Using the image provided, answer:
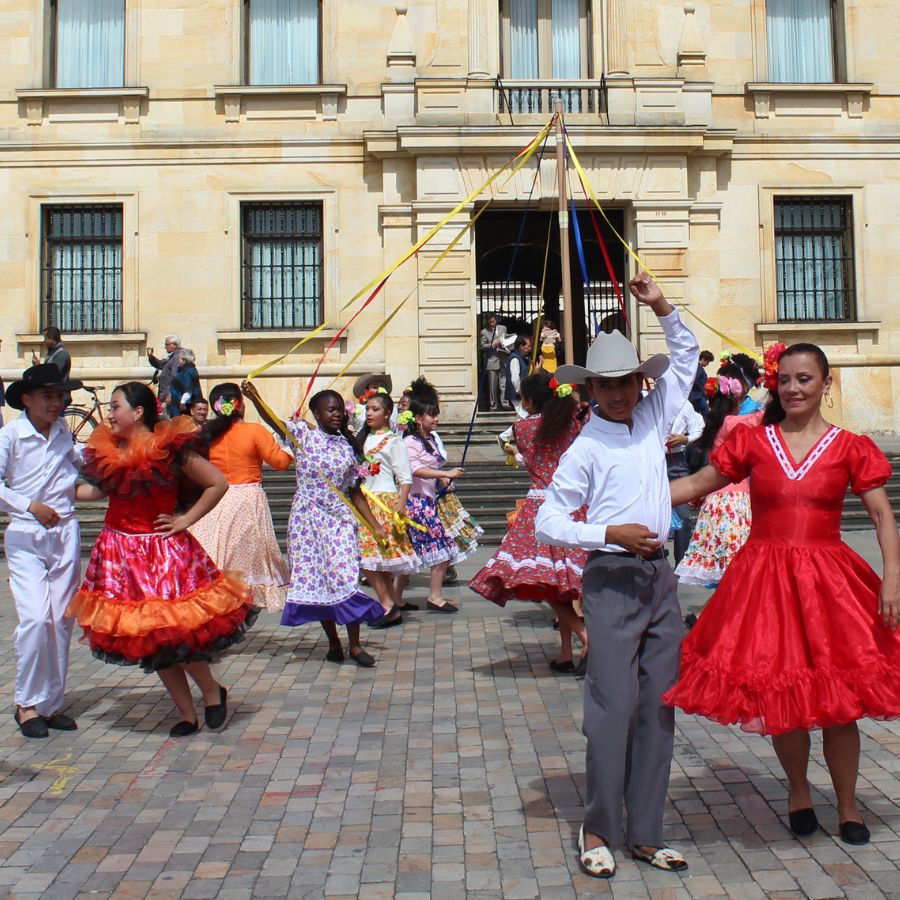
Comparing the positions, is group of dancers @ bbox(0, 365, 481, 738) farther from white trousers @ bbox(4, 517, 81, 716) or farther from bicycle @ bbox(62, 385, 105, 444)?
bicycle @ bbox(62, 385, 105, 444)

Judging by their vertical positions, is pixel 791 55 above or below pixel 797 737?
above

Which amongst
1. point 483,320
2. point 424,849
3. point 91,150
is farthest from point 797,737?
point 483,320

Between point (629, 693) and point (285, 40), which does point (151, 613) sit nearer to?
point (629, 693)

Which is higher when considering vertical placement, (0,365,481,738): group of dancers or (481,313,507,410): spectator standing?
(481,313,507,410): spectator standing

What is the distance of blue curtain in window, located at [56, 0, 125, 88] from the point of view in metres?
19.4

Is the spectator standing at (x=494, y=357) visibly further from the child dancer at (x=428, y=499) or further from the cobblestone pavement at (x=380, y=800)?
the cobblestone pavement at (x=380, y=800)

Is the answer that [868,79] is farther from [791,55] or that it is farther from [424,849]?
[424,849]

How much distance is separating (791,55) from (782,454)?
690 inches

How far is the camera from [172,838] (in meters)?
4.47

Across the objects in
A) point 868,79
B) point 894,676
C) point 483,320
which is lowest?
point 894,676

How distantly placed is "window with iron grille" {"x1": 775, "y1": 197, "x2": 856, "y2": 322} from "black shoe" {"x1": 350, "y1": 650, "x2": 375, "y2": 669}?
1375 cm

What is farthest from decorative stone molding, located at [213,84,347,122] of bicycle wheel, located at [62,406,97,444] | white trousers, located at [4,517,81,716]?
white trousers, located at [4,517,81,716]

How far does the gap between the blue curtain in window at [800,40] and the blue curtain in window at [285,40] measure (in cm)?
791

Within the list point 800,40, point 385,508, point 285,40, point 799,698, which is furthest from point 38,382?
point 800,40
